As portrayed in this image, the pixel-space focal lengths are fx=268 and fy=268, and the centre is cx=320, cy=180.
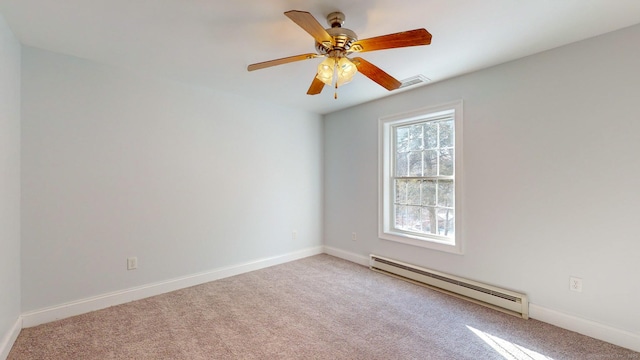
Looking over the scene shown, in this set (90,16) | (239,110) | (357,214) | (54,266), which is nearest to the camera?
(90,16)

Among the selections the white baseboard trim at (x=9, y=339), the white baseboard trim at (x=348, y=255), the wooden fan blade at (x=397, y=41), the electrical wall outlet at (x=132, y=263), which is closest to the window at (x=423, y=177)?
the white baseboard trim at (x=348, y=255)

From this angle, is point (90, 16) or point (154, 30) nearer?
point (90, 16)

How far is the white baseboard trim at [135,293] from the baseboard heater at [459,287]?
1.50 metres

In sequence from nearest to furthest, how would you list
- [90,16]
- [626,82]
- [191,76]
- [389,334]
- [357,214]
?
[90,16] < [626,82] < [389,334] < [191,76] < [357,214]

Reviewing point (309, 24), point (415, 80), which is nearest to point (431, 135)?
point (415, 80)

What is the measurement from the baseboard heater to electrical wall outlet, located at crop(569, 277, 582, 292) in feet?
1.11

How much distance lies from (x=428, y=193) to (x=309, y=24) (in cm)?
245

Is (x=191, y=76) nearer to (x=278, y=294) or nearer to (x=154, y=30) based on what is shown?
(x=154, y=30)

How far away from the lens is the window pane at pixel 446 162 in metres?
2.99

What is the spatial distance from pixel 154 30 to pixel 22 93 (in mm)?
1286

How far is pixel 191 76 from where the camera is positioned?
284cm

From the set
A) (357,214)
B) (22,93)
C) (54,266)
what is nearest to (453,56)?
(357,214)

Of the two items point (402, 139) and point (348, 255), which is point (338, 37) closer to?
point (402, 139)

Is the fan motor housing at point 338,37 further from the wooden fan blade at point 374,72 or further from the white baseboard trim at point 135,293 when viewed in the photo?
the white baseboard trim at point 135,293
